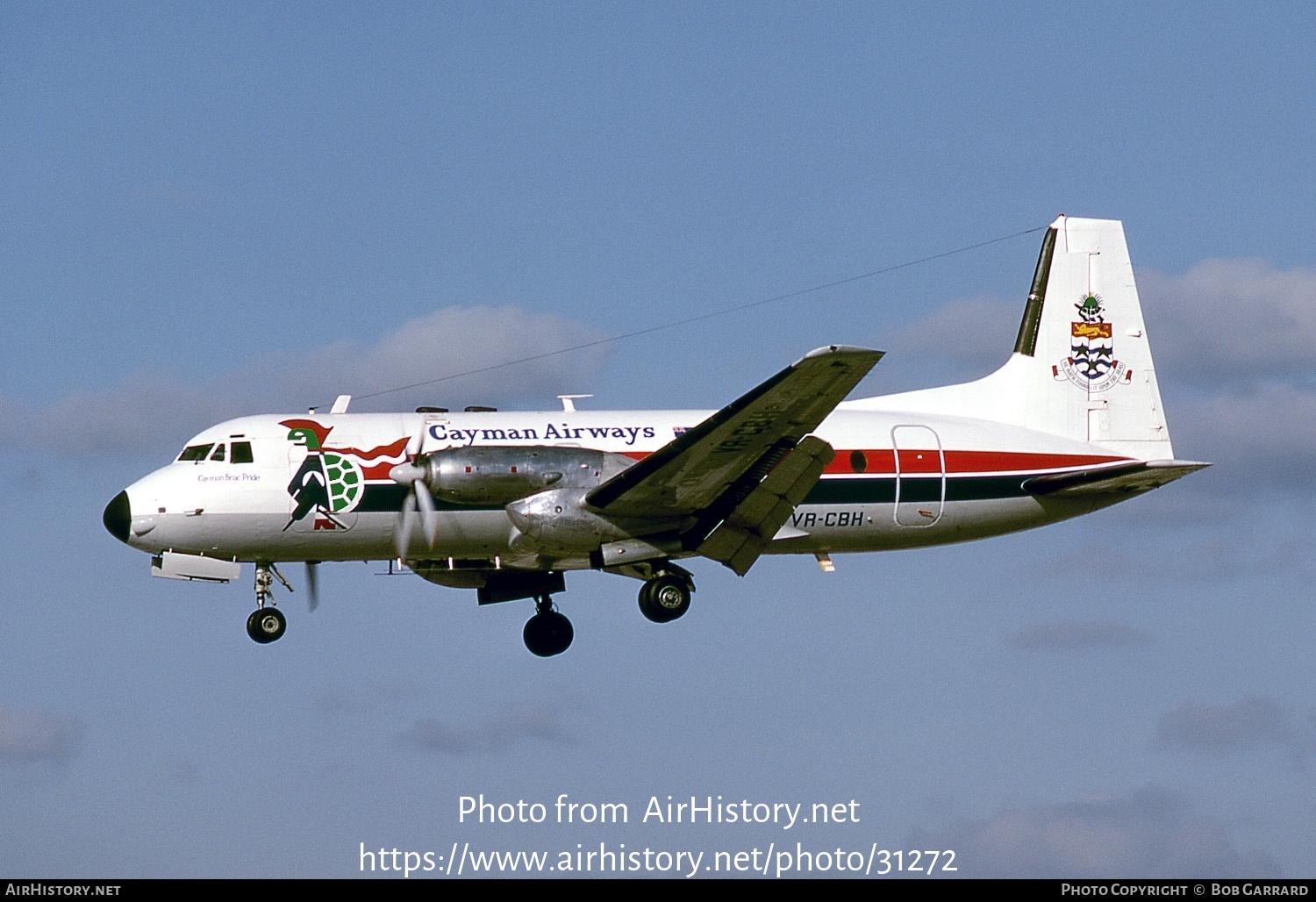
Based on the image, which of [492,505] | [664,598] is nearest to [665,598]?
[664,598]

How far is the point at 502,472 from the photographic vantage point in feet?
79.5

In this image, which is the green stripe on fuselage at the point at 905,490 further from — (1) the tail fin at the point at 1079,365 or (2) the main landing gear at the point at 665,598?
(2) the main landing gear at the point at 665,598

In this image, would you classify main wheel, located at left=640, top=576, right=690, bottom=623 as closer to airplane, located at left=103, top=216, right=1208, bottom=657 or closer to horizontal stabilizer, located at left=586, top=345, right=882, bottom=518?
airplane, located at left=103, top=216, right=1208, bottom=657

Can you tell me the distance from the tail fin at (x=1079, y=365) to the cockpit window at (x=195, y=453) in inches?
367

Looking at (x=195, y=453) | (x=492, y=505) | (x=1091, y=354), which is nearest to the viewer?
(x=492, y=505)

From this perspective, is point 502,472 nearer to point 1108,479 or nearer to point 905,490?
point 905,490

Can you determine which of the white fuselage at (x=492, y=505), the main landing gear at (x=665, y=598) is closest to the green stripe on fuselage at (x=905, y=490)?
the white fuselage at (x=492, y=505)

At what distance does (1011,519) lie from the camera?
89.6 feet

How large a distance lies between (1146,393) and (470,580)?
34.5ft

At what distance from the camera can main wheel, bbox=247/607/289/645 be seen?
25.9m

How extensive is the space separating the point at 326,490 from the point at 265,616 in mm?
2034

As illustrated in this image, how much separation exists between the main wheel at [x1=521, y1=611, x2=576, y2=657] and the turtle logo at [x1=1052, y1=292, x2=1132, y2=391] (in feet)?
27.2
